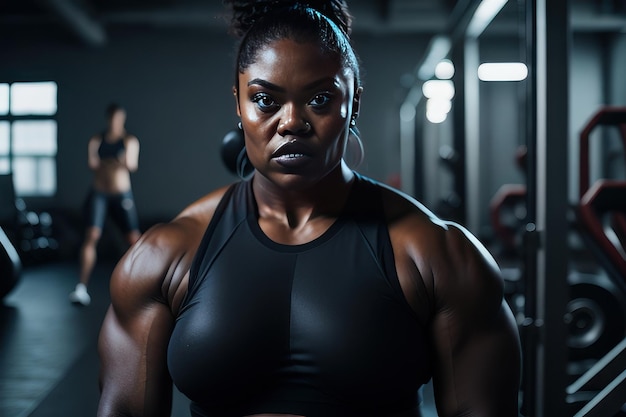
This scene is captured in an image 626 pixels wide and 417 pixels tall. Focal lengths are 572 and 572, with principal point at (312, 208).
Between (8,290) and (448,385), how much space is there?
2645 millimetres

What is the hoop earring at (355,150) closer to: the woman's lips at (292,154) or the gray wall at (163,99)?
the woman's lips at (292,154)

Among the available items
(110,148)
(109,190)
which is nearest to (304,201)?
(109,190)

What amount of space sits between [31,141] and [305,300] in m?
6.11

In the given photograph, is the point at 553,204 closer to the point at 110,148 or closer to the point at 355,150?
the point at 355,150

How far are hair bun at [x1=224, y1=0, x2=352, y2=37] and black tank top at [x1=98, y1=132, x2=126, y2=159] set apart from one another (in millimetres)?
2523

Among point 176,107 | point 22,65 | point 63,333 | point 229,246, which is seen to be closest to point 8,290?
point 63,333

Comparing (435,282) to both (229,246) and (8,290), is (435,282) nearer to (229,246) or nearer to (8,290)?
(229,246)

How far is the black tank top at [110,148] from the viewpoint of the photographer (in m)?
3.12

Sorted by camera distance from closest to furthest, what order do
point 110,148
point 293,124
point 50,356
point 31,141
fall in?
point 293,124, point 50,356, point 110,148, point 31,141

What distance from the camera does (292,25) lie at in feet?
2.23

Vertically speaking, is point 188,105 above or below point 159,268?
above

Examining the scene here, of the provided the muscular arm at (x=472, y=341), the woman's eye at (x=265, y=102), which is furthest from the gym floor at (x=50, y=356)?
the woman's eye at (x=265, y=102)

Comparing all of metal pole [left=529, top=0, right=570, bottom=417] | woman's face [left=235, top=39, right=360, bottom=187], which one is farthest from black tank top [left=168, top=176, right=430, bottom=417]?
metal pole [left=529, top=0, right=570, bottom=417]

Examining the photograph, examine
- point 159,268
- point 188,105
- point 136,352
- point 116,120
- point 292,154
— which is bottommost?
point 136,352
